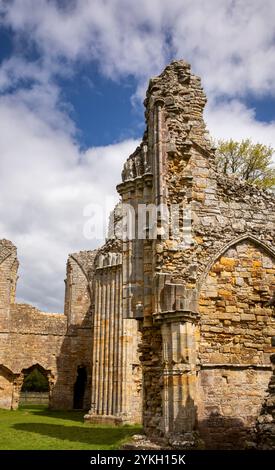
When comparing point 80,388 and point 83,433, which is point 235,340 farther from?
point 80,388

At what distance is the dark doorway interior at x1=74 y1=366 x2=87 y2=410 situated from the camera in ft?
81.6

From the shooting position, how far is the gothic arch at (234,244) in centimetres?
928

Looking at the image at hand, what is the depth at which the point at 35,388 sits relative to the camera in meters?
42.8

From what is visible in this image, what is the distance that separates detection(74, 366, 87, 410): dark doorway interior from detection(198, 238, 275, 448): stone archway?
16.7 m

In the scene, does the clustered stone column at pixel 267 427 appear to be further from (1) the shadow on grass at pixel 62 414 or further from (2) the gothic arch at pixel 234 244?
(1) the shadow on grass at pixel 62 414

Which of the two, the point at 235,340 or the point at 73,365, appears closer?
the point at 235,340

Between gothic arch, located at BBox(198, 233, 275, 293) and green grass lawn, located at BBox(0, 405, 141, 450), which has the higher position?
gothic arch, located at BBox(198, 233, 275, 293)

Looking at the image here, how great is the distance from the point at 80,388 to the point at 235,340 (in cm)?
1786

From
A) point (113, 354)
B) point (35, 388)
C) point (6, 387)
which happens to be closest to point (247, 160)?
point (113, 354)

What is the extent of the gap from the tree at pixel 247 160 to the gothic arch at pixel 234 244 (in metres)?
10.6

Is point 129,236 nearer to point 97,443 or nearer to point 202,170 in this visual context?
point 202,170

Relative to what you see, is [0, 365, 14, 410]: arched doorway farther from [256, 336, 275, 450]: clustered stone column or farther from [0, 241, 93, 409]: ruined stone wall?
[256, 336, 275, 450]: clustered stone column

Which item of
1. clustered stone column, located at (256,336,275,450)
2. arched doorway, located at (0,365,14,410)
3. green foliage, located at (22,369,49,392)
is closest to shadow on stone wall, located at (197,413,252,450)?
clustered stone column, located at (256,336,275,450)

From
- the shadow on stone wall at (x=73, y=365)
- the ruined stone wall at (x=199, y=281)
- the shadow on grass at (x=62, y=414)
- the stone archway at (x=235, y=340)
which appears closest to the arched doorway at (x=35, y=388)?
the shadow on stone wall at (x=73, y=365)
